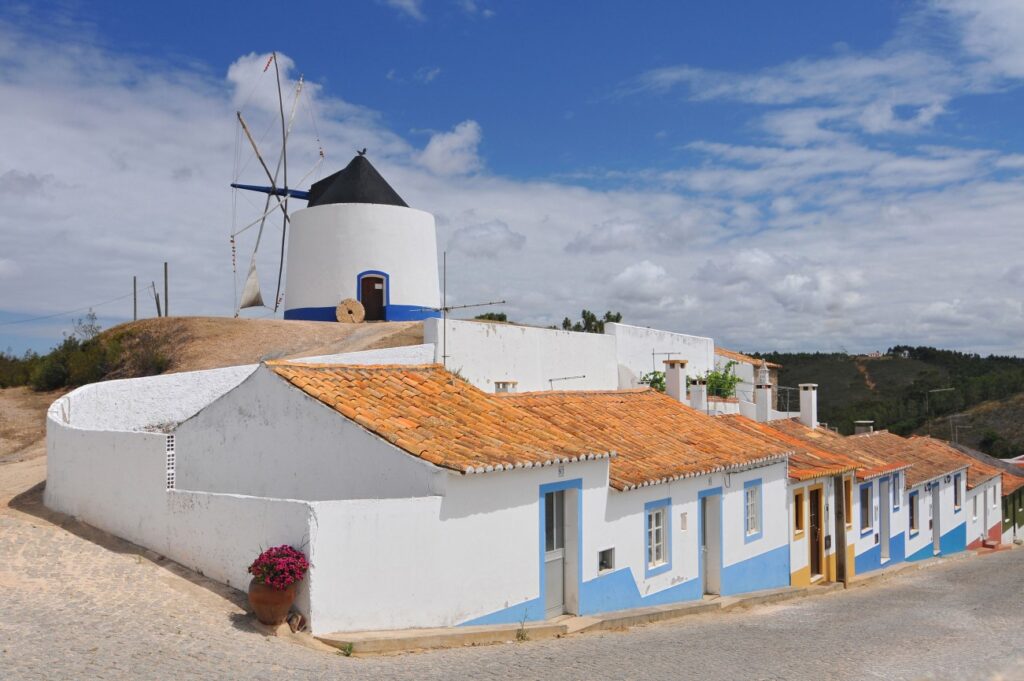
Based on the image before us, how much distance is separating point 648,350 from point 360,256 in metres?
10.2

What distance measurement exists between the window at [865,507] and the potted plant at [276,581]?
17436 millimetres

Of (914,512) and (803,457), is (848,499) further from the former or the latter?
(914,512)

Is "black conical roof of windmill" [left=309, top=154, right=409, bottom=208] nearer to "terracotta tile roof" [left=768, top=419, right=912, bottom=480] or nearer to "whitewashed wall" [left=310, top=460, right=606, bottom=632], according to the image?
"terracotta tile roof" [left=768, top=419, right=912, bottom=480]

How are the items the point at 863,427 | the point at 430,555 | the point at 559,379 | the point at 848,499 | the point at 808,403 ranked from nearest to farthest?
the point at 430,555, the point at 848,499, the point at 559,379, the point at 808,403, the point at 863,427

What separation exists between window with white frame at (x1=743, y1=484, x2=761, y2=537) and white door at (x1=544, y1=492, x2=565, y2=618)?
5.86m

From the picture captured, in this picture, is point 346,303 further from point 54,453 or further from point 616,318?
point 54,453

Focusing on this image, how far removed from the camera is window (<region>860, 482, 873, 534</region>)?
22719 mm

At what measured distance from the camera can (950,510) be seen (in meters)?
29.7

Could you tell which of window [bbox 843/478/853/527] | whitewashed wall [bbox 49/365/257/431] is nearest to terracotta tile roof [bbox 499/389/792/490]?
window [bbox 843/478/853/527]

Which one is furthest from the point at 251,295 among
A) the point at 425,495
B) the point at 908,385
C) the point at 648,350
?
the point at 908,385

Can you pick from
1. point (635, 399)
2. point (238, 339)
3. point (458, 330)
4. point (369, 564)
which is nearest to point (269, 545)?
point (369, 564)

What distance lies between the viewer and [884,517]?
79.8ft

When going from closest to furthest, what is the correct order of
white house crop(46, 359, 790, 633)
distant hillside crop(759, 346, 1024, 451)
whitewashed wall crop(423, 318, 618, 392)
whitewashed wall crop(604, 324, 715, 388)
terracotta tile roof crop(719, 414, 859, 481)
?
white house crop(46, 359, 790, 633) < terracotta tile roof crop(719, 414, 859, 481) < whitewashed wall crop(423, 318, 618, 392) < whitewashed wall crop(604, 324, 715, 388) < distant hillside crop(759, 346, 1024, 451)

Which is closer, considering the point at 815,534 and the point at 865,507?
the point at 815,534
